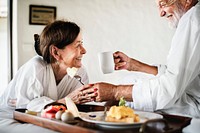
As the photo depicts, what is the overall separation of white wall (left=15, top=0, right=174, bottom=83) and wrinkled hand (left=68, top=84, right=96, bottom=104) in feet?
6.70

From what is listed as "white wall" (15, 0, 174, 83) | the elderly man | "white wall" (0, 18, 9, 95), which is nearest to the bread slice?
the elderly man

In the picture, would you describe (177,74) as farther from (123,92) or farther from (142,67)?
(142,67)

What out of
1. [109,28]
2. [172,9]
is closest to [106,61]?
[172,9]

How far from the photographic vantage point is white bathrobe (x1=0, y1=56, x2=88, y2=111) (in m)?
1.54

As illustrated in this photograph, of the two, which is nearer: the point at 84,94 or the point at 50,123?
the point at 50,123

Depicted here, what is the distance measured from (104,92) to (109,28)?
7.62 ft

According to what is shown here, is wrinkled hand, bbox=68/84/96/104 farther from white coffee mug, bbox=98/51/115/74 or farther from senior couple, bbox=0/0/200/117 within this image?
white coffee mug, bbox=98/51/115/74

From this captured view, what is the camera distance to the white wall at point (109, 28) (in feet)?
11.3

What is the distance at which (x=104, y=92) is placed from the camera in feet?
4.52

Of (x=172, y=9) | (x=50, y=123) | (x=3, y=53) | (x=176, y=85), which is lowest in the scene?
(x=50, y=123)

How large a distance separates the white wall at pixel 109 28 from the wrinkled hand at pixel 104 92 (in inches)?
82.2

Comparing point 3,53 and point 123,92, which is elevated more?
point 3,53

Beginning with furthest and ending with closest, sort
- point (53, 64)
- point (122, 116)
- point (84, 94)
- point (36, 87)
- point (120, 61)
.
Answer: point (120, 61), point (53, 64), point (36, 87), point (84, 94), point (122, 116)

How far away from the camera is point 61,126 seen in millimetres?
1040
